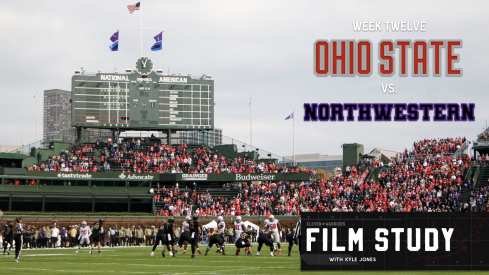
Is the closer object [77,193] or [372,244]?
[372,244]

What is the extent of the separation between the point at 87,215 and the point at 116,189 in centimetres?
661

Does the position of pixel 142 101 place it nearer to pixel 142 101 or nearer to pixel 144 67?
pixel 142 101

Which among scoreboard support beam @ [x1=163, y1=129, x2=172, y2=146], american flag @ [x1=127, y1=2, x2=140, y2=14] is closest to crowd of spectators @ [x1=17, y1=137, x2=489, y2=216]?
scoreboard support beam @ [x1=163, y1=129, x2=172, y2=146]

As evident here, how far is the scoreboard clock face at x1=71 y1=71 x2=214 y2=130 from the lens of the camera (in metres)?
65.2

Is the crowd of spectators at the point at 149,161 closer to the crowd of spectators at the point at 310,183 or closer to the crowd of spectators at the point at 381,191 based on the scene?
the crowd of spectators at the point at 310,183

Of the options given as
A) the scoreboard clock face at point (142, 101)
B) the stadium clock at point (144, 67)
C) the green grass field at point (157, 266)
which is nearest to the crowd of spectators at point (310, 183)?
the scoreboard clock face at point (142, 101)

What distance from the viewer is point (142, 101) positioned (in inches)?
2591

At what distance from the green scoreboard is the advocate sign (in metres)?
49.1

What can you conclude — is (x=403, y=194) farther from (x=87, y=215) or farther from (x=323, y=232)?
(x=323, y=232)

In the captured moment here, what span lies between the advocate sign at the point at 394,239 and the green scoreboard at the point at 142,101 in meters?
49.1

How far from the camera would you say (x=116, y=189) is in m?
61.5

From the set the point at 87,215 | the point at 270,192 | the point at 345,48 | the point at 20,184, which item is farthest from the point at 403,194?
the point at 20,184

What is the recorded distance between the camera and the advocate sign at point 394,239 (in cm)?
1831

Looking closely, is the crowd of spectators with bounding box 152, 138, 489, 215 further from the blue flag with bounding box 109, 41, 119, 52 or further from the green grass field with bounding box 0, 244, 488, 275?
the green grass field with bounding box 0, 244, 488, 275
